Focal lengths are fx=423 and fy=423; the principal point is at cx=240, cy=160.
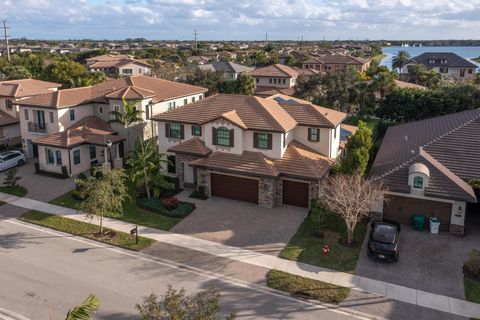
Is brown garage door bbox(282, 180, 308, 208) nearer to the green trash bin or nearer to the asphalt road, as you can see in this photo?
the green trash bin

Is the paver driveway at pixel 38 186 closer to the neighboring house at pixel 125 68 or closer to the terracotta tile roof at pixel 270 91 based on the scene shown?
the terracotta tile roof at pixel 270 91

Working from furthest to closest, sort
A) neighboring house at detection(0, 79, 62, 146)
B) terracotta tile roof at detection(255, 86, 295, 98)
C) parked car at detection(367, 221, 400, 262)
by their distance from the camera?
terracotta tile roof at detection(255, 86, 295, 98) < neighboring house at detection(0, 79, 62, 146) < parked car at detection(367, 221, 400, 262)

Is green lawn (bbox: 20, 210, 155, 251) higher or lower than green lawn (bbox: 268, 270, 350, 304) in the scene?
higher

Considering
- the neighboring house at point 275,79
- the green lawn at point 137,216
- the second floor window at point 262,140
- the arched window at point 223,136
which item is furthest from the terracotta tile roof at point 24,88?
the neighboring house at point 275,79

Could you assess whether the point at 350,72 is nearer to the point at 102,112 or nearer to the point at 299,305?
the point at 102,112

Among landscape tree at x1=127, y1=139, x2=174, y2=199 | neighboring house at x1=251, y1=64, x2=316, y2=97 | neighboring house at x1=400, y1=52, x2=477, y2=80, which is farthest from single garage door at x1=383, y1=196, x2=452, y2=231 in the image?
neighboring house at x1=400, y1=52, x2=477, y2=80

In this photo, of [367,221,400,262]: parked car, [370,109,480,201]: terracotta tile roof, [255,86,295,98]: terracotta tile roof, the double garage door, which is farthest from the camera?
[255,86,295,98]: terracotta tile roof

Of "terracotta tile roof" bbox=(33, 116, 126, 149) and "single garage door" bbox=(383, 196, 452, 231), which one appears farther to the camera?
"terracotta tile roof" bbox=(33, 116, 126, 149)
